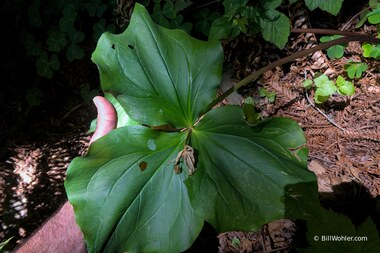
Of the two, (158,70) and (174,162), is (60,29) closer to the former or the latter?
(158,70)

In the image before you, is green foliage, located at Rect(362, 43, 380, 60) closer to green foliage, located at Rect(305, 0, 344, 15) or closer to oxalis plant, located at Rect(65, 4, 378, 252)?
green foliage, located at Rect(305, 0, 344, 15)

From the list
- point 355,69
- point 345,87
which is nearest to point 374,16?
point 355,69

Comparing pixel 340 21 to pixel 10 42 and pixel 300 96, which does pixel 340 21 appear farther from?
pixel 10 42

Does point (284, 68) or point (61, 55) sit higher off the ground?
point (61, 55)

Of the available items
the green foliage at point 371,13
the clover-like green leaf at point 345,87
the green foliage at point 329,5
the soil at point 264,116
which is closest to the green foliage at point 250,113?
the soil at point 264,116

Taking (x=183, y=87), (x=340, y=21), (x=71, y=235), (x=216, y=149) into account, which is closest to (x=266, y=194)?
(x=216, y=149)

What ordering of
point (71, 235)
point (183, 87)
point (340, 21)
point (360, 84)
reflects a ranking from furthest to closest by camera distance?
point (340, 21) → point (360, 84) → point (71, 235) → point (183, 87)

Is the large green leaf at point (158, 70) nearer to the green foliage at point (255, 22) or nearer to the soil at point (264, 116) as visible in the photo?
the green foliage at point (255, 22)

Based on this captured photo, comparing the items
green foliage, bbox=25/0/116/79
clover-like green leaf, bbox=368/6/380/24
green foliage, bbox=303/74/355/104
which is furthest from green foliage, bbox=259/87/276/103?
green foliage, bbox=25/0/116/79
